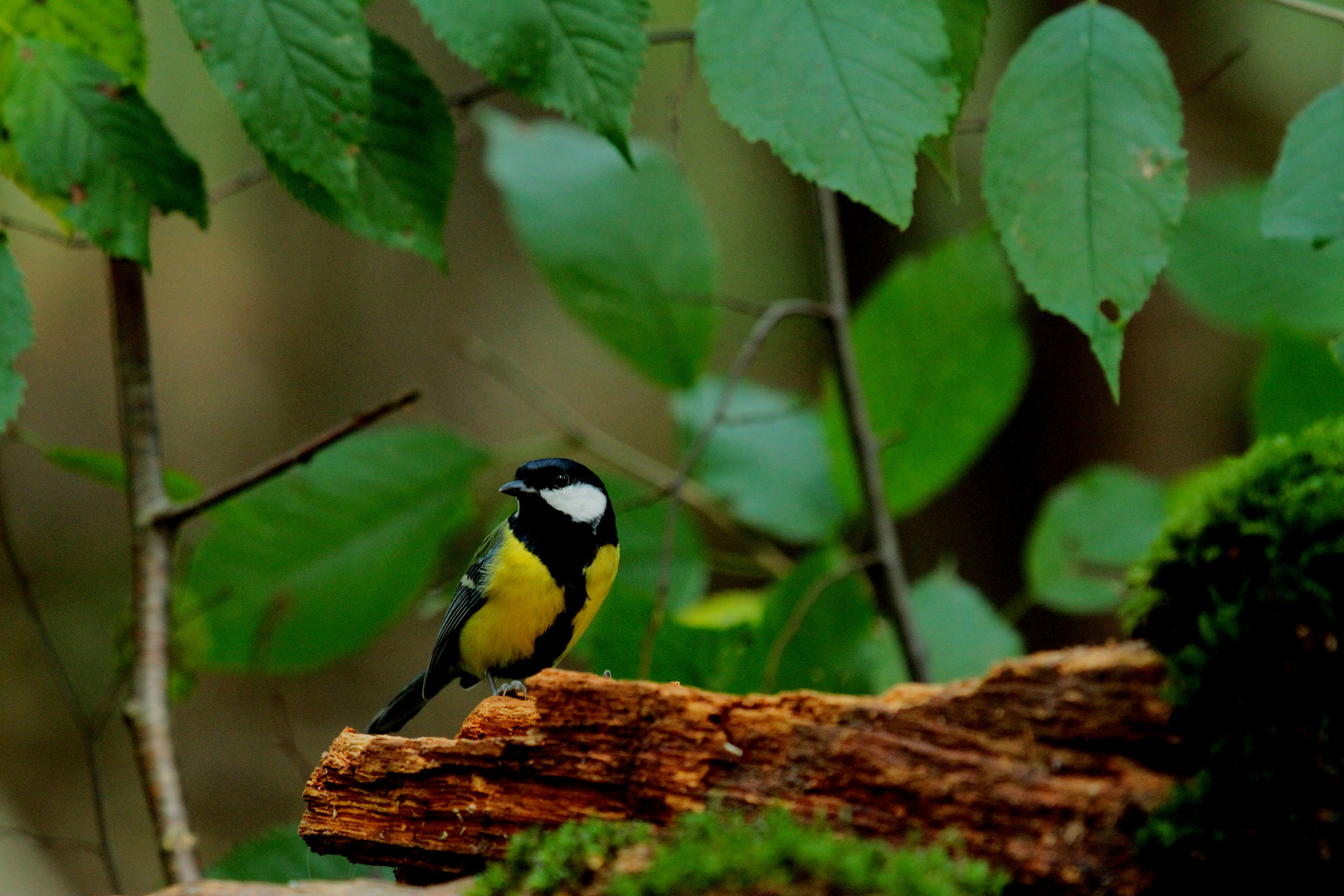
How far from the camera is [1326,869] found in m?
0.99

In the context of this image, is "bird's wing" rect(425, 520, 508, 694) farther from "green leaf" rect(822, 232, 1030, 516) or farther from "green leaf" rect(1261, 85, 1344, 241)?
"green leaf" rect(1261, 85, 1344, 241)

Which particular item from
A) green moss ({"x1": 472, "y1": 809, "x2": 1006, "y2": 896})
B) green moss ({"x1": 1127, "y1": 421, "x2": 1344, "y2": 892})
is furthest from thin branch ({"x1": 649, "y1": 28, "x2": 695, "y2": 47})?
green moss ({"x1": 472, "y1": 809, "x2": 1006, "y2": 896})

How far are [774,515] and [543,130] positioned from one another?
100 centimetres

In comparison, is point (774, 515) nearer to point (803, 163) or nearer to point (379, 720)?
point (379, 720)

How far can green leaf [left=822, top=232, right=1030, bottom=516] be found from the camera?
2.28m

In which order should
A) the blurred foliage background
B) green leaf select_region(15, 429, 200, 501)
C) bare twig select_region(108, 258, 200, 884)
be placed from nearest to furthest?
1. bare twig select_region(108, 258, 200, 884)
2. green leaf select_region(15, 429, 200, 501)
3. the blurred foliage background

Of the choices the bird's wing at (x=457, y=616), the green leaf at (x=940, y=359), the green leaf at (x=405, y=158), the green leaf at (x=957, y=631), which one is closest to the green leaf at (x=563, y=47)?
the green leaf at (x=405, y=158)

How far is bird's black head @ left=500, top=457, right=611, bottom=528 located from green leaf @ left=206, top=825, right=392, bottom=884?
2.13ft

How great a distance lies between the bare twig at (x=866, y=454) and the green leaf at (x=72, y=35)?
1165 mm

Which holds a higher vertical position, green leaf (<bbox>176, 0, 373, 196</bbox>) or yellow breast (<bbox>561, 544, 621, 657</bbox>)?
green leaf (<bbox>176, 0, 373, 196</bbox>)

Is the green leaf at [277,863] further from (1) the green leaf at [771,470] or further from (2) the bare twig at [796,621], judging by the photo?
(1) the green leaf at [771,470]

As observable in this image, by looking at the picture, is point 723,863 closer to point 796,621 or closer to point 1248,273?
point 796,621

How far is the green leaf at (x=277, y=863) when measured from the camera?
5.87 ft

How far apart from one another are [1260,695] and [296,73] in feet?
3.86
